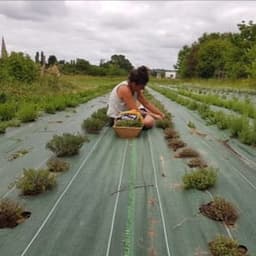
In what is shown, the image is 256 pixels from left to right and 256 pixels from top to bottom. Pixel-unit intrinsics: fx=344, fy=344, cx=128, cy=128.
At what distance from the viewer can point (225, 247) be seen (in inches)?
70.5

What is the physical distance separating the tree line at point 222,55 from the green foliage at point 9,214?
56.8 ft

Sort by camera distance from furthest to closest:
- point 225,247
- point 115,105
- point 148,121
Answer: point 115,105 < point 148,121 < point 225,247

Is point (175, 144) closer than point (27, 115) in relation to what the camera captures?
Yes

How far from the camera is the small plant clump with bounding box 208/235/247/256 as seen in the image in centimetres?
176

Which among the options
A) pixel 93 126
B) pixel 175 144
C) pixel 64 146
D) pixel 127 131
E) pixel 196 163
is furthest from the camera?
pixel 93 126

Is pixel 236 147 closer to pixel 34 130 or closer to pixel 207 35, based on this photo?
pixel 34 130

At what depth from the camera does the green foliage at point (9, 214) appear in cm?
208

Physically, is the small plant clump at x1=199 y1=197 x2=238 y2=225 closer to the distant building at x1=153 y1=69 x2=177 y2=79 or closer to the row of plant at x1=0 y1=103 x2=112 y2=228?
the row of plant at x1=0 y1=103 x2=112 y2=228

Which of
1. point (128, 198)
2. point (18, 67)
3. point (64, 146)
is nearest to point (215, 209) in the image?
point (128, 198)

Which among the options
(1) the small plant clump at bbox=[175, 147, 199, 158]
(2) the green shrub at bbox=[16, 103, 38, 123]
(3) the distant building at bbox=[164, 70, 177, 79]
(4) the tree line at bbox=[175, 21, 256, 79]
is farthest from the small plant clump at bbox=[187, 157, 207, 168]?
(3) the distant building at bbox=[164, 70, 177, 79]

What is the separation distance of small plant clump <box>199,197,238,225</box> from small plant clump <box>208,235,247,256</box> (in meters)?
0.30

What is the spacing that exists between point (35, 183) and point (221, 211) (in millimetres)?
1346

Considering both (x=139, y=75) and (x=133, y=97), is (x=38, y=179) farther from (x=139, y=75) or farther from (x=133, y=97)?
(x=133, y=97)

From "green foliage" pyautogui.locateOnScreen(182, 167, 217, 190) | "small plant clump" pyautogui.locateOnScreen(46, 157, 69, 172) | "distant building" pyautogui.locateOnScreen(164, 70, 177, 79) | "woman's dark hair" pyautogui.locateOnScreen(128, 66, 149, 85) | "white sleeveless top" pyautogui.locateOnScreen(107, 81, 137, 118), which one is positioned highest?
A: "woman's dark hair" pyautogui.locateOnScreen(128, 66, 149, 85)
